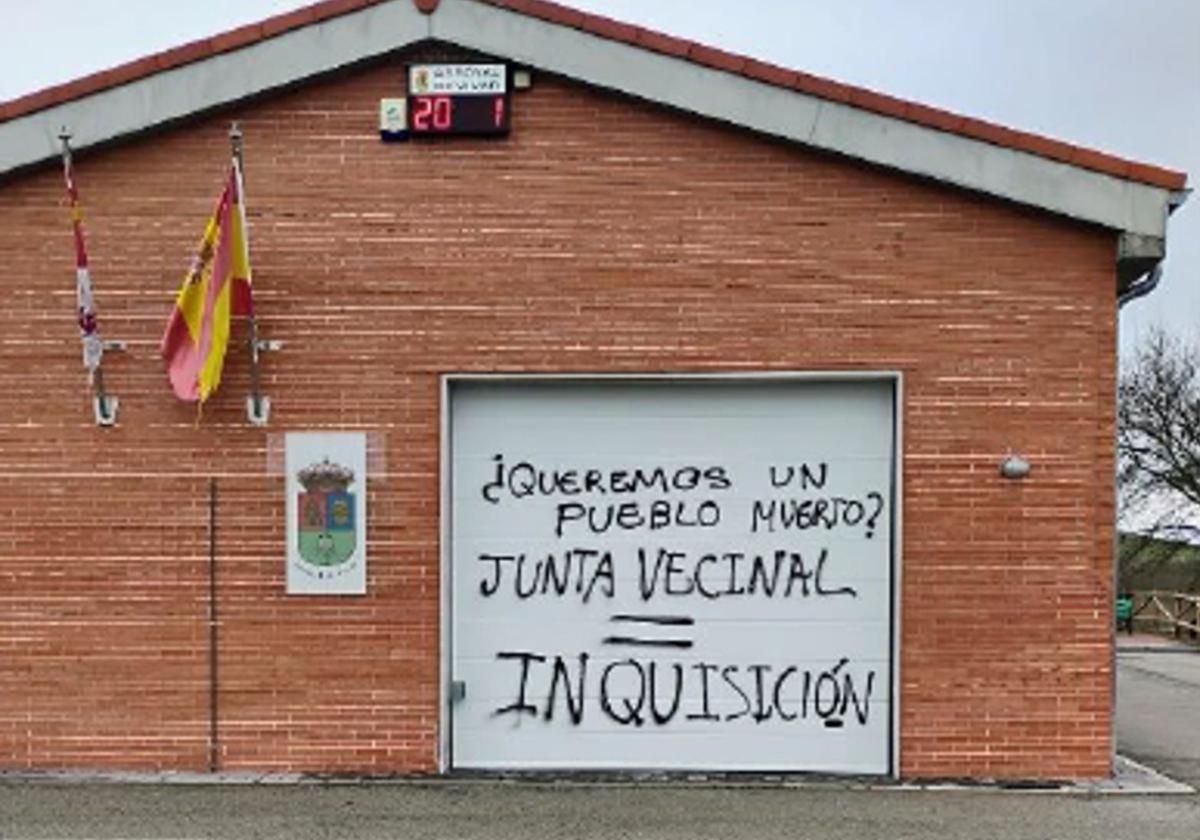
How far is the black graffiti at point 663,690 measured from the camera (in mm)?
8688

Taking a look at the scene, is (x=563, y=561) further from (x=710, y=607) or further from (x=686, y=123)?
(x=686, y=123)

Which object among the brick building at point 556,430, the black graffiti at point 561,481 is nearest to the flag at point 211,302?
the brick building at point 556,430

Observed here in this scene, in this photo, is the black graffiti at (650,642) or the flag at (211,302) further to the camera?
the black graffiti at (650,642)

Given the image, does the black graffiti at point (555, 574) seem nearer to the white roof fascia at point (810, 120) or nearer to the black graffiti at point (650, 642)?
the black graffiti at point (650, 642)

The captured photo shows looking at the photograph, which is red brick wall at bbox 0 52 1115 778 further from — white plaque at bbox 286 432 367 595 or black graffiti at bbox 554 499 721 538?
black graffiti at bbox 554 499 721 538

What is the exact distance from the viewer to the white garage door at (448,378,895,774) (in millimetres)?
8672

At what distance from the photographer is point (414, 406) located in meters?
8.66

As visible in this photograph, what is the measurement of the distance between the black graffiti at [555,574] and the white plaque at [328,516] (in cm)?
85

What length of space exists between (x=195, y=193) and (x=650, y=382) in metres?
3.27

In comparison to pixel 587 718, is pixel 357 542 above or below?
above

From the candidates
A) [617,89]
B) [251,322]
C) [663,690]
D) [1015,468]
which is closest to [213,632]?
[251,322]

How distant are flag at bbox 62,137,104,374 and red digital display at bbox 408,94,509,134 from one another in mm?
2252

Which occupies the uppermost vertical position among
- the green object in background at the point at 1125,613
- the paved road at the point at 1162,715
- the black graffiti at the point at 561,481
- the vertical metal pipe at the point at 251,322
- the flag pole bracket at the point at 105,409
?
the vertical metal pipe at the point at 251,322

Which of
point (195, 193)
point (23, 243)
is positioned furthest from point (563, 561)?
point (23, 243)
